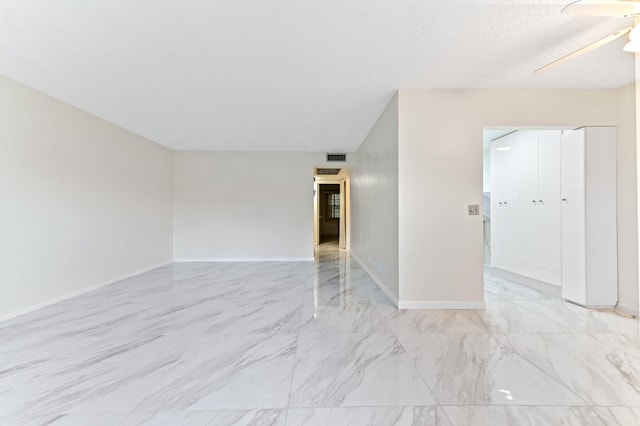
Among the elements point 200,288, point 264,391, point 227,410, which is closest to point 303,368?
point 264,391

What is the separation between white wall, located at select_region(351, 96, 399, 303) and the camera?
130 inches

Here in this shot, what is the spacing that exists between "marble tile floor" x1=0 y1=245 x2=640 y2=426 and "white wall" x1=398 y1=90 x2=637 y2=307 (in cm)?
40

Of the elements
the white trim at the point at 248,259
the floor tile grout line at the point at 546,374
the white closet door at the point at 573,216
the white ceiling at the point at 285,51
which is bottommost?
the floor tile grout line at the point at 546,374

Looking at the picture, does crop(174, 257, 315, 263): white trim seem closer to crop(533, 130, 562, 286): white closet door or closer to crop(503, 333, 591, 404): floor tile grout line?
crop(533, 130, 562, 286): white closet door

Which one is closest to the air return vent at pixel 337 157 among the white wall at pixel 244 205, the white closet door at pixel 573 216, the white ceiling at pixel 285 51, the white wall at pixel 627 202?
the white wall at pixel 244 205

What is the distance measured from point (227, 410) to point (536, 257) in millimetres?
4288

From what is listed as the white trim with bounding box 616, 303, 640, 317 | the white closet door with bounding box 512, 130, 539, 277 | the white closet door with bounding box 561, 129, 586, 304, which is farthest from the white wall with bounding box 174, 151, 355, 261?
the white trim with bounding box 616, 303, 640, 317

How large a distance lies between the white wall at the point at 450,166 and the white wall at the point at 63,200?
410 centimetres

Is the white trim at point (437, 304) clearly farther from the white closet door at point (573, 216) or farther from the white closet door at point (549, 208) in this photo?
the white closet door at point (549, 208)

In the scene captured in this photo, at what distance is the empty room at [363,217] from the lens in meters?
1.70

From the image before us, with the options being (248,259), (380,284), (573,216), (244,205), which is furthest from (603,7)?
(248,259)

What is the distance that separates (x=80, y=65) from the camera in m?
2.56

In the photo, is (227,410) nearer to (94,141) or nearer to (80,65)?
(80,65)

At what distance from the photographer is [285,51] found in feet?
7.66
